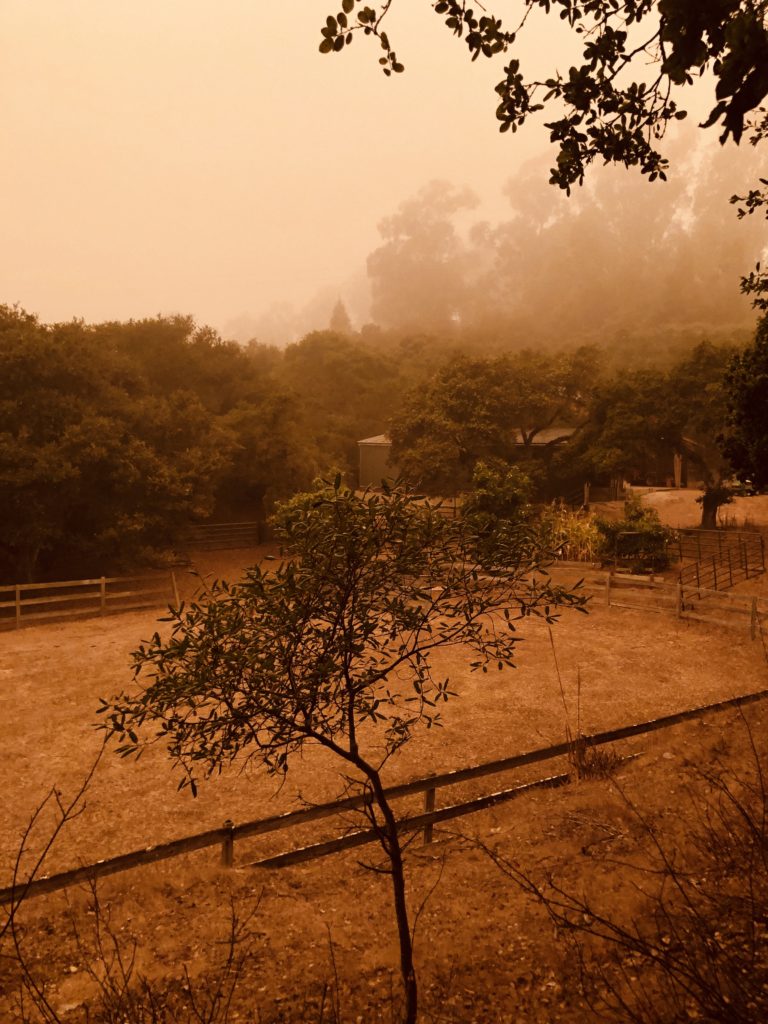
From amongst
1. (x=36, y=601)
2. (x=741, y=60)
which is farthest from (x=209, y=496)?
(x=741, y=60)

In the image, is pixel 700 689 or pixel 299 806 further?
pixel 700 689

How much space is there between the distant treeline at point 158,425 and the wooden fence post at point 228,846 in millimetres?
16469

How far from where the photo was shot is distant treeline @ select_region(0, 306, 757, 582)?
2170 centimetres

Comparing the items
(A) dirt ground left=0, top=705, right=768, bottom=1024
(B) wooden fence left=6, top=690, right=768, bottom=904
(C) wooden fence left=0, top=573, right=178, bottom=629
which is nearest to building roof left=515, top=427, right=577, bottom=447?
(C) wooden fence left=0, top=573, right=178, bottom=629

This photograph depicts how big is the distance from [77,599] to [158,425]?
706 cm

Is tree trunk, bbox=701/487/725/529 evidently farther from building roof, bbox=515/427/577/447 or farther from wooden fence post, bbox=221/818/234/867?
wooden fence post, bbox=221/818/234/867

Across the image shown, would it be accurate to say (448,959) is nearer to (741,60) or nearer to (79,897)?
(79,897)

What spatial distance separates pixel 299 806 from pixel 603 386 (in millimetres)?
Result: 25925

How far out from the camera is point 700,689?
13.3m

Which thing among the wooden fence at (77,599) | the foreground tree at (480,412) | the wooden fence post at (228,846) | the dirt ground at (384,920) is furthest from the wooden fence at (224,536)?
the dirt ground at (384,920)

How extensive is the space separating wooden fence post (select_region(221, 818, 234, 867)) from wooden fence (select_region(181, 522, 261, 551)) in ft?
78.2

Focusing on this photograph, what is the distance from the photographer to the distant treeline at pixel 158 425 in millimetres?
21703

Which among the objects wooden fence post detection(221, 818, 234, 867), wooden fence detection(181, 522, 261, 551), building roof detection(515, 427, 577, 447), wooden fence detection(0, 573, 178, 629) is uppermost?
building roof detection(515, 427, 577, 447)

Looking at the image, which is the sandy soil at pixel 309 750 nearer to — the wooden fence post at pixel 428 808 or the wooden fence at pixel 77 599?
the wooden fence at pixel 77 599
